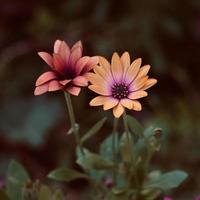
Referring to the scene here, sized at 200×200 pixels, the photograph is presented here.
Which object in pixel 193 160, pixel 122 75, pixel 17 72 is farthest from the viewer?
pixel 17 72

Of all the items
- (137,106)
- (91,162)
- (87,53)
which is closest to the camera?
(137,106)

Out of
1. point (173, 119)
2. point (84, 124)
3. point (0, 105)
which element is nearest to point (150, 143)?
point (173, 119)

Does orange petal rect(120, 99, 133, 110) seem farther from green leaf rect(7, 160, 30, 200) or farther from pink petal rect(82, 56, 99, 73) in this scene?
green leaf rect(7, 160, 30, 200)

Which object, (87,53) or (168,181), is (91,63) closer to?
(168,181)

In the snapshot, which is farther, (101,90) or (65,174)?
(65,174)

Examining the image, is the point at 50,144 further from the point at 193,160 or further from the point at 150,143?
the point at 150,143

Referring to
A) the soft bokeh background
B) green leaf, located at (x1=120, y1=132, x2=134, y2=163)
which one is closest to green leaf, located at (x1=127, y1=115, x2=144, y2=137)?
green leaf, located at (x1=120, y1=132, x2=134, y2=163)

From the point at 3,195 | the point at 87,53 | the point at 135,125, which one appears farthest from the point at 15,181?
the point at 87,53
